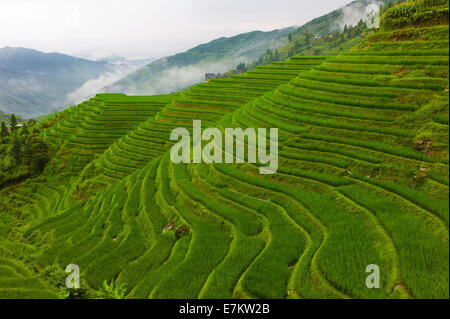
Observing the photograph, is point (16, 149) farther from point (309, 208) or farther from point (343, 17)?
point (343, 17)

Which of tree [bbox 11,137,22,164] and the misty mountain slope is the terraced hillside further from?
the misty mountain slope

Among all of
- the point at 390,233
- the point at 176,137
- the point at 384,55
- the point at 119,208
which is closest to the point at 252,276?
the point at 390,233

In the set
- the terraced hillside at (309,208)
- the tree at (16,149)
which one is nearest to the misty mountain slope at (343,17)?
the terraced hillside at (309,208)

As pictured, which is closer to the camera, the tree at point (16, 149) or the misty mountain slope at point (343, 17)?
the tree at point (16, 149)

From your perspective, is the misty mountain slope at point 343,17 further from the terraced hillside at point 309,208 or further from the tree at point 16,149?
the tree at point 16,149

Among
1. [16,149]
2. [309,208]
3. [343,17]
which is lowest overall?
[309,208]

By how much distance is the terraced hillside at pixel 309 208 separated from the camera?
6547 mm

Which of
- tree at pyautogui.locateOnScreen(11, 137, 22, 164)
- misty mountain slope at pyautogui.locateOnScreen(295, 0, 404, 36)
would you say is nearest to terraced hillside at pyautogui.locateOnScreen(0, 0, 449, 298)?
tree at pyautogui.locateOnScreen(11, 137, 22, 164)

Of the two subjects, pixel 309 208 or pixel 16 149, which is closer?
pixel 309 208

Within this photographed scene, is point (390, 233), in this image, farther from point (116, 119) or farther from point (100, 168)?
point (116, 119)

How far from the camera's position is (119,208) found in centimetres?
1355

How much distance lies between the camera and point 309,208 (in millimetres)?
8680

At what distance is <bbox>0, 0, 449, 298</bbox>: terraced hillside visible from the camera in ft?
21.5

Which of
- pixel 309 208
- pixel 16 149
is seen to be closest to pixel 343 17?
pixel 16 149
